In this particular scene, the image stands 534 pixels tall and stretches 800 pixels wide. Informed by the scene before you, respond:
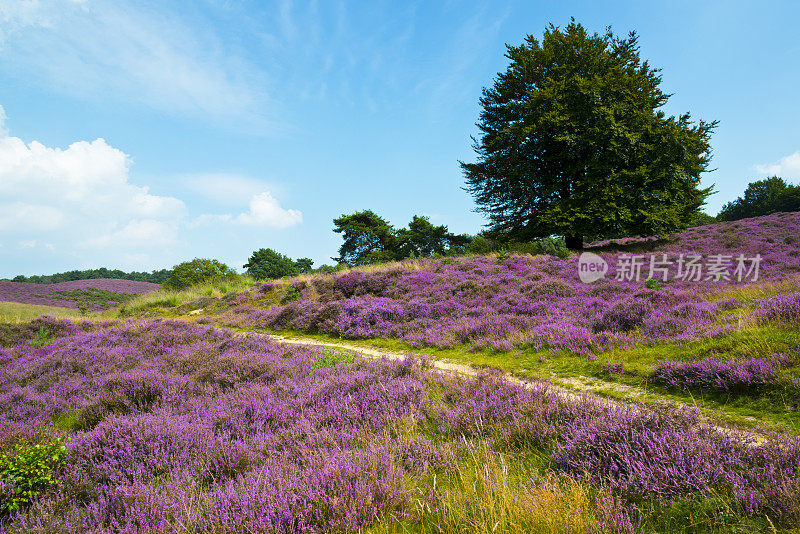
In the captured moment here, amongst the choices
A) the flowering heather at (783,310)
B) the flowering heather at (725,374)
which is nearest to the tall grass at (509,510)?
the flowering heather at (725,374)

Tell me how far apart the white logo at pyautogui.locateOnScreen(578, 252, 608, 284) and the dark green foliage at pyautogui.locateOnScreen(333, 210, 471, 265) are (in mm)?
24402

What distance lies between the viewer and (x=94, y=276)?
67.1 metres

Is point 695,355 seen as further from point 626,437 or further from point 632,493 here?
point 632,493

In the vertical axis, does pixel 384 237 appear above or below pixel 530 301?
above

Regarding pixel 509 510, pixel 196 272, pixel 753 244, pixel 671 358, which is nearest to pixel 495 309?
pixel 671 358

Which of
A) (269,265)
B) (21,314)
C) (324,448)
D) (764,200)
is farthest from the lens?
(269,265)

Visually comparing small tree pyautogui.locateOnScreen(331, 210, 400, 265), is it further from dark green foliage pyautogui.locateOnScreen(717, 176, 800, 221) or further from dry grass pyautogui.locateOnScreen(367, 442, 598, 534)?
dark green foliage pyautogui.locateOnScreen(717, 176, 800, 221)

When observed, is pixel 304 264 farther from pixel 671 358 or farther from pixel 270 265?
pixel 671 358

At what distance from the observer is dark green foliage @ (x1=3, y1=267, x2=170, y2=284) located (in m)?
59.0

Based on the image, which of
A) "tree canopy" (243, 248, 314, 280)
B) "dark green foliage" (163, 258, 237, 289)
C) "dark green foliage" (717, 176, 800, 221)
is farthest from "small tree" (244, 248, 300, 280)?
"dark green foliage" (717, 176, 800, 221)

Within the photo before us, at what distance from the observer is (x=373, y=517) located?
247 centimetres

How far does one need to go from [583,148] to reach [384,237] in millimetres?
25588

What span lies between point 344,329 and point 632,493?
9.96m

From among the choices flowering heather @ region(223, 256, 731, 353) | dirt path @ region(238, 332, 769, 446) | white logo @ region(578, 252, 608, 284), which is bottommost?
dirt path @ region(238, 332, 769, 446)
